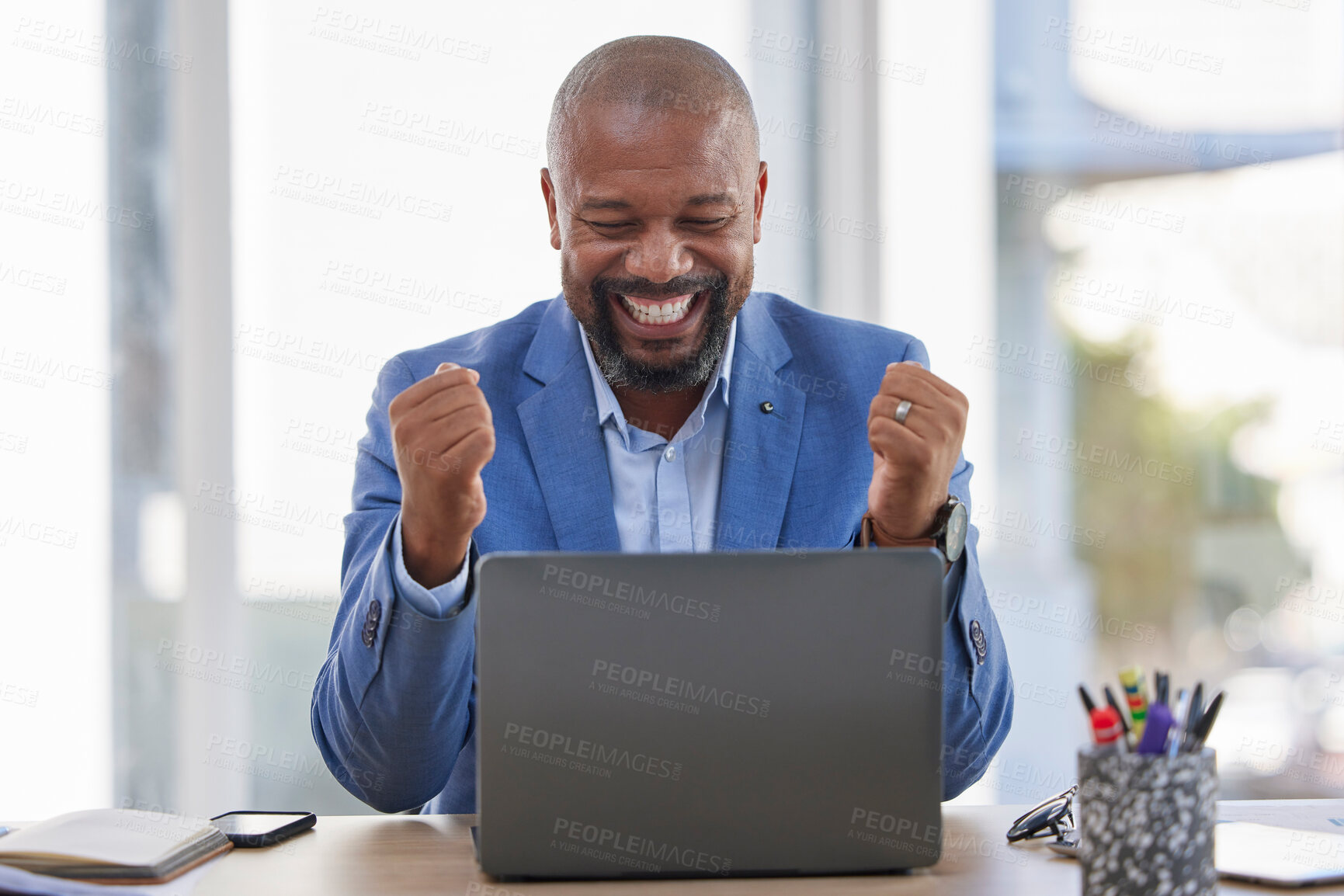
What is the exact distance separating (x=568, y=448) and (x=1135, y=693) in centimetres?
93

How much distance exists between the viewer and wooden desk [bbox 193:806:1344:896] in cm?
92

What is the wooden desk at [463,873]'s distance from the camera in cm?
92

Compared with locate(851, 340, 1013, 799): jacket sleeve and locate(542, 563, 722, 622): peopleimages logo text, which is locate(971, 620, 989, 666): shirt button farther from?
locate(542, 563, 722, 622): peopleimages logo text

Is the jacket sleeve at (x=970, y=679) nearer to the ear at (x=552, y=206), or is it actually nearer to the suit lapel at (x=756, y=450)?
the suit lapel at (x=756, y=450)

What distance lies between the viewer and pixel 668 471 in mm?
1646

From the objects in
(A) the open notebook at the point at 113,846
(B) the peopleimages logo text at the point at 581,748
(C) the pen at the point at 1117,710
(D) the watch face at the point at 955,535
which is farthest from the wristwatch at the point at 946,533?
(A) the open notebook at the point at 113,846

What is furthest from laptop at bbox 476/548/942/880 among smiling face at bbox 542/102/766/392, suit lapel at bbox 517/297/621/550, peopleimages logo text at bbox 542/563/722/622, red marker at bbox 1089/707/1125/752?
smiling face at bbox 542/102/766/392

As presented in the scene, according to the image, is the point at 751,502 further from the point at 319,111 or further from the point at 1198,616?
the point at 1198,616

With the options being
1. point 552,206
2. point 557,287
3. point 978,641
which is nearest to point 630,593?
point 978,641

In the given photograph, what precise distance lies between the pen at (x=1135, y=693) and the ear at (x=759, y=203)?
978 mm

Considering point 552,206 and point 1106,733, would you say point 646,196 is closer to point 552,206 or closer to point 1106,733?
point 552,206

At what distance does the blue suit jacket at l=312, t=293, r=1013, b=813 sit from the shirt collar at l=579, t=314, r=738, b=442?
0.05ft

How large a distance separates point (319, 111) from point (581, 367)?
1442mm

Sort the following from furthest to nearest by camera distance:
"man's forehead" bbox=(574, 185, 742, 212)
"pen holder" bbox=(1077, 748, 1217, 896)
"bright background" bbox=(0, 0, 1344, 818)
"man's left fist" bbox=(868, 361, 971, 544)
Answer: "bright background" bbox=(0, 0, 1344, 818), "man's forehead" bbox=(574, 185, 742, 212), "man's left fist" bbox=(868, 361, 971, 544), "pen holder" bbox=(1077, 748, 1217, 896)
